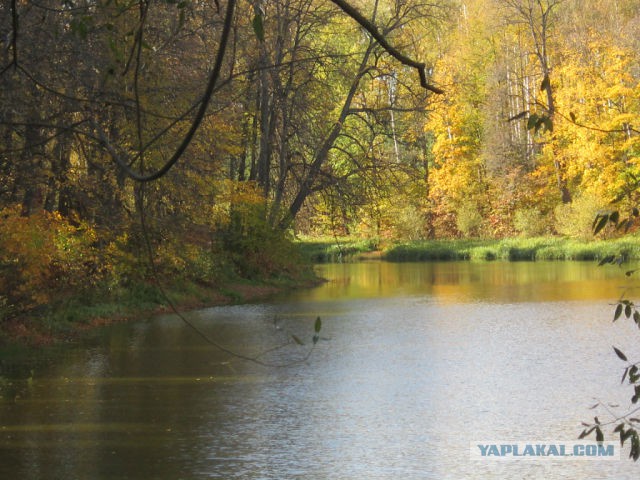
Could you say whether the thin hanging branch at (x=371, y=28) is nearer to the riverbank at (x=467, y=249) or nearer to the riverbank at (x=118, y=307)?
the riverbank at (x=118, y=307)

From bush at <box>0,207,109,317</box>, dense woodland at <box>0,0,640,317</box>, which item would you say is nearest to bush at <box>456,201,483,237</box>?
dense woodland at <box>0,0,640,317</box>

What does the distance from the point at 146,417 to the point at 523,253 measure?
29.0 m

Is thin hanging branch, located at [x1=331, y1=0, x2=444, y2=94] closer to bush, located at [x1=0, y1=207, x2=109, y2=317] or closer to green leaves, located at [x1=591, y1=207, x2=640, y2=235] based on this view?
→ green leaves, located at [x1=591, y1=207, x2=640, y2=235]

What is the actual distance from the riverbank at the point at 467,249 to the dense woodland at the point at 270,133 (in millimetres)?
1138

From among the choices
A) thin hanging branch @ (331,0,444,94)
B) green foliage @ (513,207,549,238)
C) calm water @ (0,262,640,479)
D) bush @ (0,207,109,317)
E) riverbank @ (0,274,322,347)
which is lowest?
calm water @ (0,262,640,479)

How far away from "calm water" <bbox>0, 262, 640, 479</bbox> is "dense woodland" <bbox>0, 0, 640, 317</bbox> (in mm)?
1454

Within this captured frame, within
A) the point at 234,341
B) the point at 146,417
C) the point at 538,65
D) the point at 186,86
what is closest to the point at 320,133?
the point at 186,86

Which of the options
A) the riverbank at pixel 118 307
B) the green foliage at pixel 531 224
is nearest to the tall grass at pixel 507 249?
the green foliage at pixel 531 224

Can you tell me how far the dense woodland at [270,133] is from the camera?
1055 centimetres

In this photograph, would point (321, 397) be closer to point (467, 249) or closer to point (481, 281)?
point (481, 281)

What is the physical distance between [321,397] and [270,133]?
15.2m

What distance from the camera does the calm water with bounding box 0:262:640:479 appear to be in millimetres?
7449

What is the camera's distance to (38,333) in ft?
44.4

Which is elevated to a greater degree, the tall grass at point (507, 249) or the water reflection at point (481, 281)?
the tall grass at point (507, 249)
